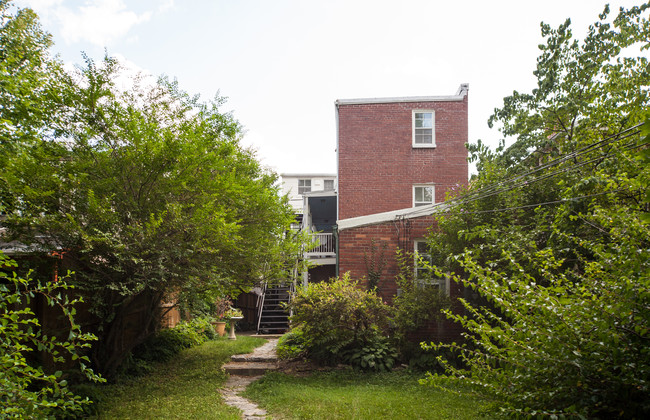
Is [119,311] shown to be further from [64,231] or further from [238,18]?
[238,18]

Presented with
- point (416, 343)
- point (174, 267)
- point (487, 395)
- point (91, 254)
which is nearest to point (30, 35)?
point (91, 254)

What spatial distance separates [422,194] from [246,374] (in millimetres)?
9968

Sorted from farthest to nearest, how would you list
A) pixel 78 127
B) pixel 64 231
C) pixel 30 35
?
pixel 30 35
pixel 78 127
pixel 64 231

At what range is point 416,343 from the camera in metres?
10.4

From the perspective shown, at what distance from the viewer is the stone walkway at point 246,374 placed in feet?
23.6

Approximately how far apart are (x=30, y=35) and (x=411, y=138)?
12049 mm

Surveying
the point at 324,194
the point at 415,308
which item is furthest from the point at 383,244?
the point at 324,194

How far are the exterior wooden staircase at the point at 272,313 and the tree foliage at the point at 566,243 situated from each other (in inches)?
365

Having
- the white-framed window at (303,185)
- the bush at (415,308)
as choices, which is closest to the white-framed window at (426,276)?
the bush at (415,308)

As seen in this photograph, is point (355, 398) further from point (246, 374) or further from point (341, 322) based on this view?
point (246, 374)

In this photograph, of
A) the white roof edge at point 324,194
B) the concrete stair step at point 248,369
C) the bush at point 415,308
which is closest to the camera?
the bush at point 415,308

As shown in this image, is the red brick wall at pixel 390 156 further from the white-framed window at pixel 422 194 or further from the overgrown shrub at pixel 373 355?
the overgrown shrub at pixel 373 355

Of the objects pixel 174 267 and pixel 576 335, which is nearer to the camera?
→ pixel 576 335

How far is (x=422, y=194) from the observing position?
17266 millimetres
